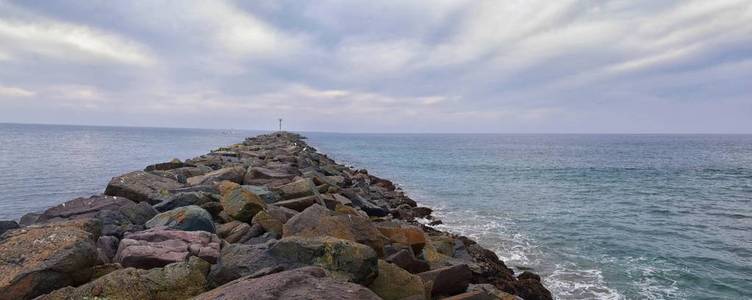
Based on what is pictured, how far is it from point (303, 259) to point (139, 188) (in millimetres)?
7518

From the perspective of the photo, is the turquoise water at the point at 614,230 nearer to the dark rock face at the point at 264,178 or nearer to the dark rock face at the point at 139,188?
the dark rock face at the point at 264,178

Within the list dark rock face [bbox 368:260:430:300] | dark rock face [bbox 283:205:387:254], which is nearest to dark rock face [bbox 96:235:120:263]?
dark rock face [bbox 283:205:387:254]

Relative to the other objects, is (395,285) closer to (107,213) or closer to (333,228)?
(333,228)

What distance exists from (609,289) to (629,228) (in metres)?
8.12

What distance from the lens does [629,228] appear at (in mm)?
18562

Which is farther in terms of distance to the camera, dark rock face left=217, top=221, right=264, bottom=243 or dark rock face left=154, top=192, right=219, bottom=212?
dark rock face left=154, top=192, right=219, bottom=212

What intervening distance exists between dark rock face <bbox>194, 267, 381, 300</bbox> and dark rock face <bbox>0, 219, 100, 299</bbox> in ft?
6.95

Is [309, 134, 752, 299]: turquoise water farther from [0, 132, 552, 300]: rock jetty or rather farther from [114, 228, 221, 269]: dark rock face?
[114, 228, 221, 269]: dark rock face

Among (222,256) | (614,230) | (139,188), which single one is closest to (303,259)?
(222,256)

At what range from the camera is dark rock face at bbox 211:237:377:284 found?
5.43 metres

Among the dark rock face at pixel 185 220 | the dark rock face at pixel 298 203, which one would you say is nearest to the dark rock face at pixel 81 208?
the dark rock face at pixel 185 220

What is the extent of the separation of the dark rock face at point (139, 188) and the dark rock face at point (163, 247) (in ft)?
12.1

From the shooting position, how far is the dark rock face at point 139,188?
35.7 ft

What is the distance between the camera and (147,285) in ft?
16.9
